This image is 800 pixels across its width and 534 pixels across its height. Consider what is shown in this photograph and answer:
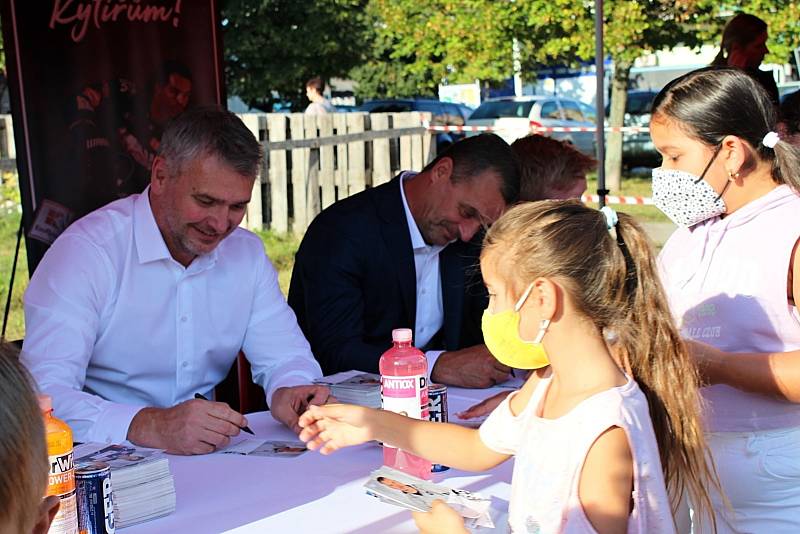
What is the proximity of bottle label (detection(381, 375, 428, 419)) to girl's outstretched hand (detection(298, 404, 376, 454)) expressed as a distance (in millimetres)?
91

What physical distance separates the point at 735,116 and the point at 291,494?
51.9 inches

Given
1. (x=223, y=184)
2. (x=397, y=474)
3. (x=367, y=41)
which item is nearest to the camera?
(x=397, y=474)

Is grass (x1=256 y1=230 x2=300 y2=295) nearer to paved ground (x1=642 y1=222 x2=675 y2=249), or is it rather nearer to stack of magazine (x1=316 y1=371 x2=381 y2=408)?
paved ground (x1=642 y1=222 x2=675 y2=249)

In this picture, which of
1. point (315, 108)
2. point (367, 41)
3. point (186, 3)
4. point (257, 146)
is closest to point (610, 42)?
point (315, 108)

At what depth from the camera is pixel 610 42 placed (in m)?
12.1

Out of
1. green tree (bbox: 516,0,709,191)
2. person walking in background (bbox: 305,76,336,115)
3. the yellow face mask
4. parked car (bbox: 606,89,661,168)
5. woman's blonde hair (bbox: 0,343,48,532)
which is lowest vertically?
parked car (bbox: 606,89,661,168)

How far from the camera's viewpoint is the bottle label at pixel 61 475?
1621 millimetres

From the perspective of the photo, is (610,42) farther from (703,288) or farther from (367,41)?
(703,288)

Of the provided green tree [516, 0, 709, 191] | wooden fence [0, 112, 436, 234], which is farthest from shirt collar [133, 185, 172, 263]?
green tree [516, 0, 709, 191]

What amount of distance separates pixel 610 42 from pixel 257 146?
999cm

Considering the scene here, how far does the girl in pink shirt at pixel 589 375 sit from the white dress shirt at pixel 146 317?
1.13m

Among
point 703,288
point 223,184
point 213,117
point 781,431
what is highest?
point 213,117

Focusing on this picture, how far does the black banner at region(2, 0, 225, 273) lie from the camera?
11.9 ft

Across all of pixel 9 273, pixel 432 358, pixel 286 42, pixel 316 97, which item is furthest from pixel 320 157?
pixel 432 358
